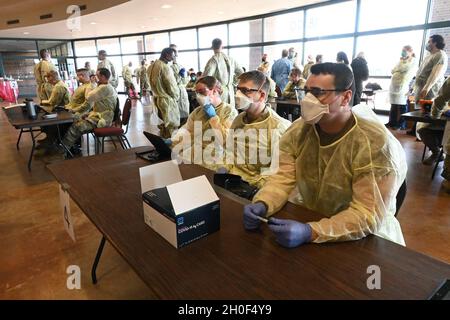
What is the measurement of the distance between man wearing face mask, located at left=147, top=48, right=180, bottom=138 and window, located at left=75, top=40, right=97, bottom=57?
431 inches

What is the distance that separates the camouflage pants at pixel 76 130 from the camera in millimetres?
4184

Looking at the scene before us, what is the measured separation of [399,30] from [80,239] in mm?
6666

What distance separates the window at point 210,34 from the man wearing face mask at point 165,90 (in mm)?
5291

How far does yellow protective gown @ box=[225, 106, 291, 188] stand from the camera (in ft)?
6.16

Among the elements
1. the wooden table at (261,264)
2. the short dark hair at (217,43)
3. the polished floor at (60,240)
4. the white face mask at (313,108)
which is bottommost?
the polished floor at (60,240)

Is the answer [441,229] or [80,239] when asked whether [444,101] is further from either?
[80,239]

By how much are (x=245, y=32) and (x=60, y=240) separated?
27.6 ft

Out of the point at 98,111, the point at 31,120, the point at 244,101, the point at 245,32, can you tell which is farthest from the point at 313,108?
the point at 245,32

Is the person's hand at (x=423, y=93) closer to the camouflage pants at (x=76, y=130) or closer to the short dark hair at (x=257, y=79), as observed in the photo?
the short dark hair at (x=257, y=79)

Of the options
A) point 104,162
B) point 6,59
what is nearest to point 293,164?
point 104,162

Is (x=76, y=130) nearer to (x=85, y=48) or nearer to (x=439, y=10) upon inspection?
(x=439, y=10)

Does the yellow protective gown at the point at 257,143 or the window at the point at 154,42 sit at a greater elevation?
the window at the point at 154,42

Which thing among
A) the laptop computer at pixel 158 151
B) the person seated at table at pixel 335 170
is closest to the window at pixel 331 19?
the laptop computer at pixel 158 151

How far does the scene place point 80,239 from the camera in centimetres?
236
